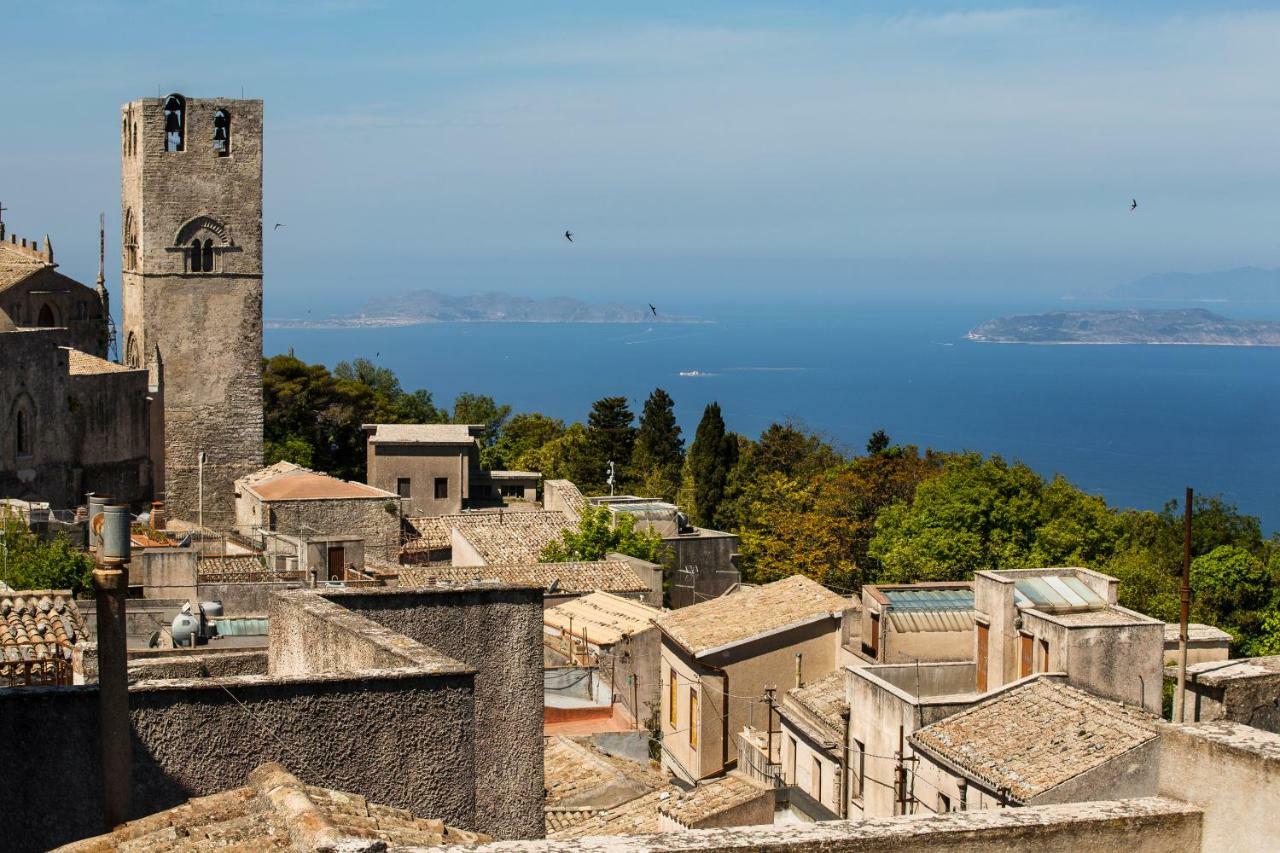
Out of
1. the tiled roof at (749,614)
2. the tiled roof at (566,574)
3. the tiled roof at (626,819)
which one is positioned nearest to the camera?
the tiled roof at (626,819)

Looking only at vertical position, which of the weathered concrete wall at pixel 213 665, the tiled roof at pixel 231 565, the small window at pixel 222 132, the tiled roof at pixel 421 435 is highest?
the small window at pixel 222 132

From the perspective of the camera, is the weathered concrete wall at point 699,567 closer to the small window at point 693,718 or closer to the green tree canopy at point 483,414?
the small window at point 693,718

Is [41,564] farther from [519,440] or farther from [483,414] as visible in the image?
[483,414]

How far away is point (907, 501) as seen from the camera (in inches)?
1939

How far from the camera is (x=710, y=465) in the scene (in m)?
58.1

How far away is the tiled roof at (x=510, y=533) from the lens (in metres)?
37.6

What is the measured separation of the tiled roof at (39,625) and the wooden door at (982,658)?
11.0 meters

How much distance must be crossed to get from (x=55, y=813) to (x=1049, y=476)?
141m

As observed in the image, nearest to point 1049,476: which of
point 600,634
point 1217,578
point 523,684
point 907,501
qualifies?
point 907,501

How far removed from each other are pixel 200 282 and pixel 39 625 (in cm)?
3893

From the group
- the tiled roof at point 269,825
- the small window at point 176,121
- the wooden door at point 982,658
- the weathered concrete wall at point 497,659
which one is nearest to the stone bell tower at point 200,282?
the small window at point 176,121

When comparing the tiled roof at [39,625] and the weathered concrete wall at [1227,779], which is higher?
the weathered concrete wall at [1227,779]

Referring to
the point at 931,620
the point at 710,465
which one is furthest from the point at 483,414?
the point at 931,620

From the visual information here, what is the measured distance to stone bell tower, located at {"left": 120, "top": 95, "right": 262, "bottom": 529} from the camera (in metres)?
50.2
